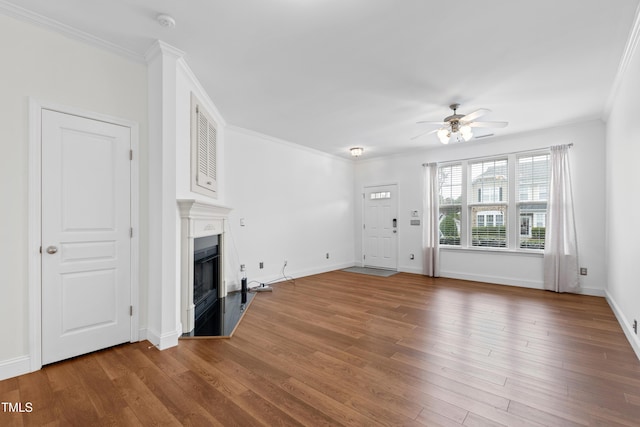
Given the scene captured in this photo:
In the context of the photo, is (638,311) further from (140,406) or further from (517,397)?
(140,406)

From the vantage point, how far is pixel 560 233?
469cm

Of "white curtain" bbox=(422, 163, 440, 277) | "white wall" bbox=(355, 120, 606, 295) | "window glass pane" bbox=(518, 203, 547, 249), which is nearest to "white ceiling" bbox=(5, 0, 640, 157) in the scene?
"white wall" bbox=(355, 120, 606, 295)

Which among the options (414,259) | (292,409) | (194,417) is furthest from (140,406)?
(414,259)

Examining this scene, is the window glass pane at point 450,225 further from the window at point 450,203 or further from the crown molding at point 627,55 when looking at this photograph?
the crown molding at point 627,55

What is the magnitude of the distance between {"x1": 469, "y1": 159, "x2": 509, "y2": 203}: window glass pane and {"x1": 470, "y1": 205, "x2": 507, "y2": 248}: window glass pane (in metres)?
0.17

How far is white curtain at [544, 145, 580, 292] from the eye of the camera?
4613 millimetres

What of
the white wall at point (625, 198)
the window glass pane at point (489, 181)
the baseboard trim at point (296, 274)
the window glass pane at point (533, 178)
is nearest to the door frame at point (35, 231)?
the baseboard trim at point (296, 274)

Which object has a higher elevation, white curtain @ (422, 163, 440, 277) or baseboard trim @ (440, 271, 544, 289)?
white curtain @ (422, 163, 440, 277)

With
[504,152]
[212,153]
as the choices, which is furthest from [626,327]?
[212,153]

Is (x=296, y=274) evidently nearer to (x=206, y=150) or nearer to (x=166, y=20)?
(x=206, y=150)

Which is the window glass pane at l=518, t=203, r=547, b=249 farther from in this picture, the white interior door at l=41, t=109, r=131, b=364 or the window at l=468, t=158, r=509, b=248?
the white interior door at l=41, t=109, r=131, b=364

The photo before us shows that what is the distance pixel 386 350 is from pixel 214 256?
8.52ft

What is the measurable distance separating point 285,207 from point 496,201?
4072 mm

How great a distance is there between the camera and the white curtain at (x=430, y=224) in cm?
598
